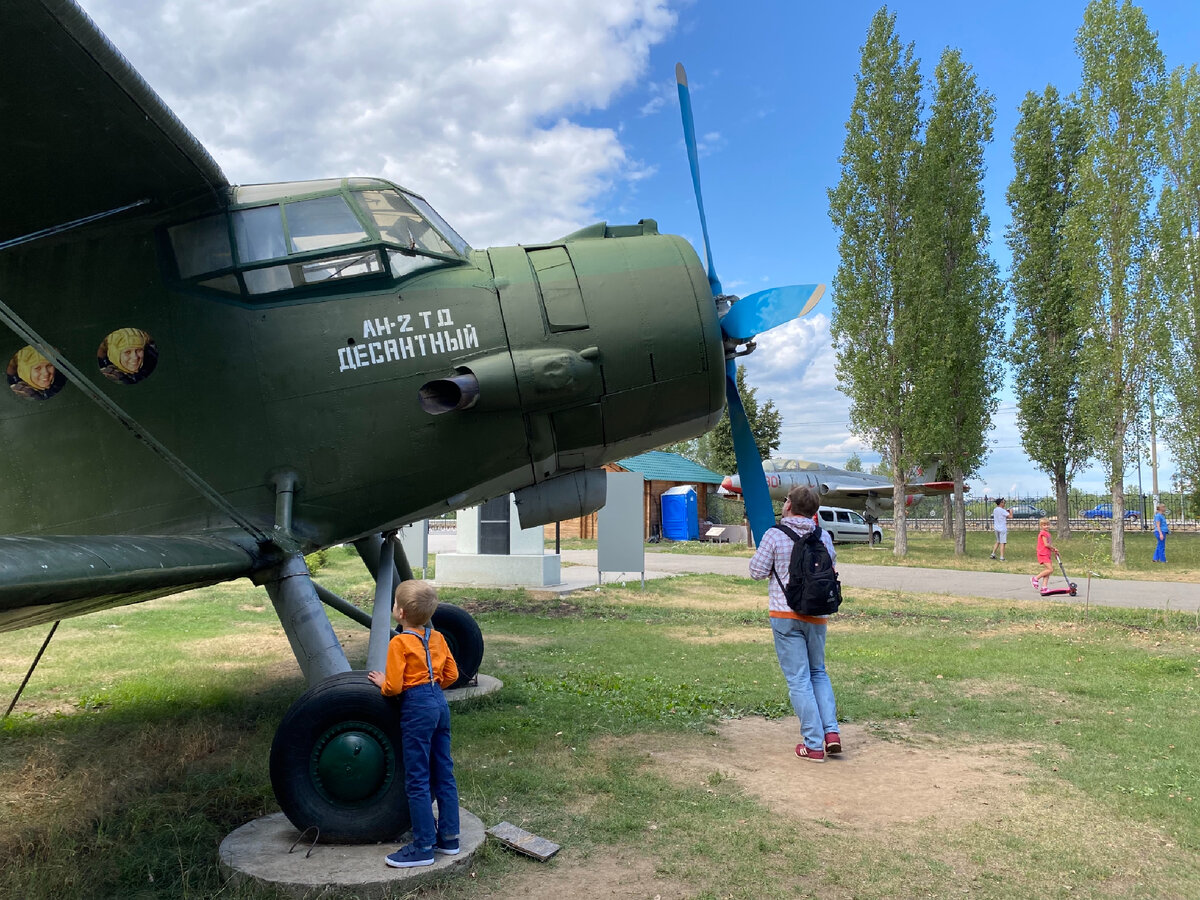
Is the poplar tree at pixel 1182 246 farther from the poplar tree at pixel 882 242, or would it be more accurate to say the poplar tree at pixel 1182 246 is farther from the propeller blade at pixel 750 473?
the propeller blade at pixel 750 473

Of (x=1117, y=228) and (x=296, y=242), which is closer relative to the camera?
→ (x=296, y=242)

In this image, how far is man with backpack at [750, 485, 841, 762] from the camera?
17.8 feet

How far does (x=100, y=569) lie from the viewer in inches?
127

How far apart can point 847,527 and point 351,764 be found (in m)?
34.5

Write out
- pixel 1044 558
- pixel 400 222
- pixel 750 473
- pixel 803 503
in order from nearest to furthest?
1. pixel 400 222
2. pixel 803 503
3. pixel 750 473
4. pixel 1044 558

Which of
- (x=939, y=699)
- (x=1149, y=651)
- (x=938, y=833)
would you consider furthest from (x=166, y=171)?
(x=1149, y=651)

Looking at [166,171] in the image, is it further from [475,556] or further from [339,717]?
[475,556]

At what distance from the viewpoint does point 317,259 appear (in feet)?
15.6

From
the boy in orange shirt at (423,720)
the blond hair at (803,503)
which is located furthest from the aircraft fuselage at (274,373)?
the blond hair at (803,503)

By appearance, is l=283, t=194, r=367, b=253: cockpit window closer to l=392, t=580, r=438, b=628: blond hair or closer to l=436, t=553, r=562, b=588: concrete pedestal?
l=392, t=580, r=438, b=628: blond hair

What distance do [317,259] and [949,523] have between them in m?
44.8

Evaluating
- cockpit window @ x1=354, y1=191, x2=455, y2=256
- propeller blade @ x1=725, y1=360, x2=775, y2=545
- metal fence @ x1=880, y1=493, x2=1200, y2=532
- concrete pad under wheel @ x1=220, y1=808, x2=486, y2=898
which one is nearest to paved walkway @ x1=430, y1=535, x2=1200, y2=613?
propeller blade @ x1=725, y1=360, x2=775, y2=545

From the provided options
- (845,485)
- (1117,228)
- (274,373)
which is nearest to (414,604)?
(274,373)

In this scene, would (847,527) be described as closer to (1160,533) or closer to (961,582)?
(1160,533)
